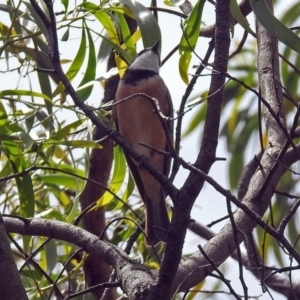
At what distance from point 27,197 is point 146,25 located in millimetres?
519

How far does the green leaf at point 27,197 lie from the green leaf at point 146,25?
1.45 ft

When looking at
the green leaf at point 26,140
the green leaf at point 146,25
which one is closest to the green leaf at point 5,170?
the green leaf at point 26,140

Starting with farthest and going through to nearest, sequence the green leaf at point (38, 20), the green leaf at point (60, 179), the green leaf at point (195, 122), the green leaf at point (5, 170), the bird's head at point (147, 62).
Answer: the green leaf at point (195, 122) → the bird's head at point (147, 62) → the green leaf at point (60, 179) → the green leaf at point (5, 170) → the green leaf at point (38, 20)

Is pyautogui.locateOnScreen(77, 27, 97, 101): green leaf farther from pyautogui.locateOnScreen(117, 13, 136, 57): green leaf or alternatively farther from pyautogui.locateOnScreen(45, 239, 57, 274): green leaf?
pyautogui.locateOnScreen(45, 239, 57, 274): green leaf

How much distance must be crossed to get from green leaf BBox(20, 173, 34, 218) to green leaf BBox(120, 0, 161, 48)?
443mm

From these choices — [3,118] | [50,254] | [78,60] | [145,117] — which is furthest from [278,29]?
[145,117]

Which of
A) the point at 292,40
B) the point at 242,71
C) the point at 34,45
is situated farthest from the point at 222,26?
the point at 242,71

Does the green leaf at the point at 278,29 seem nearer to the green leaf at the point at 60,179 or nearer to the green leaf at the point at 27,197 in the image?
the green leaf at the point at 27,197

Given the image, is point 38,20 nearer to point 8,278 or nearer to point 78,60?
point 78,60

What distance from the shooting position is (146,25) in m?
1.65

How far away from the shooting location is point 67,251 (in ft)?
7.81

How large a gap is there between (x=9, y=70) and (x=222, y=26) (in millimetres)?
792

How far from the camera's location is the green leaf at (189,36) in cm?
154

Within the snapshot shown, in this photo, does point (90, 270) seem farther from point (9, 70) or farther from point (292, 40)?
point (292, 40)
